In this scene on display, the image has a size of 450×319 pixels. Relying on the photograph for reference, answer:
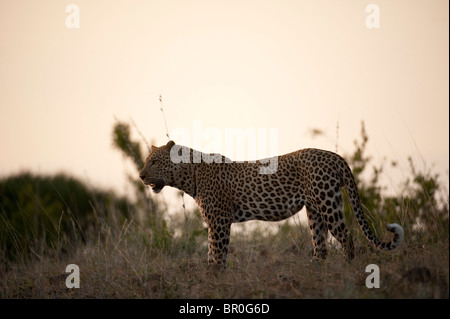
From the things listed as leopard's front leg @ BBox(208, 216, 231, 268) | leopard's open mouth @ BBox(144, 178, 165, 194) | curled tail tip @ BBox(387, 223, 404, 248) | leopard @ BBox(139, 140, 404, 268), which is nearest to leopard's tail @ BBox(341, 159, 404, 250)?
leopard @ BBox(139, 140, 404, 268)

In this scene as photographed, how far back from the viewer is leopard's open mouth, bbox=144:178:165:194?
9.70m

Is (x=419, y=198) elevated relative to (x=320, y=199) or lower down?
lower down

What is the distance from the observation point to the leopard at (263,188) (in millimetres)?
8406

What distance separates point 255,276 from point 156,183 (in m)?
2.79

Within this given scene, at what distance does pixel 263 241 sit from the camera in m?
11.6

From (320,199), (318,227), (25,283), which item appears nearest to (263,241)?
(318,227)

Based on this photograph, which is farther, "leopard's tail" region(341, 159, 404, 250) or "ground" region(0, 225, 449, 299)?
"leopard's tail" region(341, 159, 404, 250)

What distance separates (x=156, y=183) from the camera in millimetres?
9742

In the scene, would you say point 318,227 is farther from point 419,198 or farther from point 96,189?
point 96,189

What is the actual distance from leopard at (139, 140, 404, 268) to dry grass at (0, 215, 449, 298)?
0.38 m

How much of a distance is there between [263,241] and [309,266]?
141 inches

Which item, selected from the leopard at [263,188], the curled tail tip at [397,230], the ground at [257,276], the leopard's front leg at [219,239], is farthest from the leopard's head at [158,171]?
the curled tail tip at [397,230]

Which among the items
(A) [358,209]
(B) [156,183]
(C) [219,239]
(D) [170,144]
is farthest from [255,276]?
(D) [170,144]

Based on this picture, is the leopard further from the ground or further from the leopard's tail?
the ground
